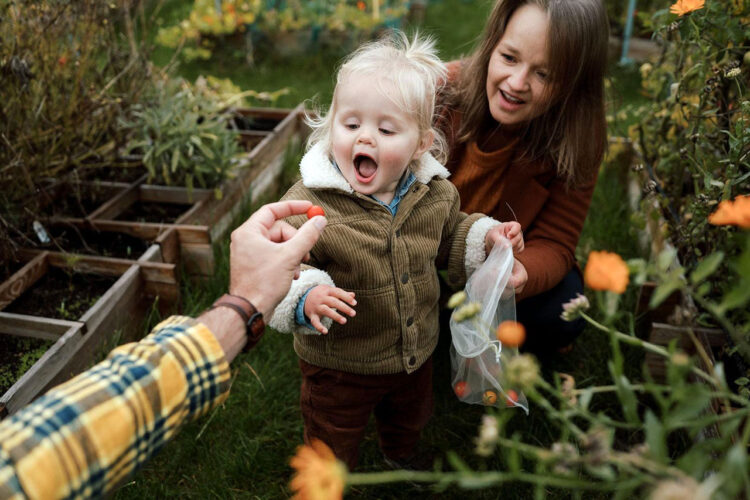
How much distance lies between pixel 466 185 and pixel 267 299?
41.5 inches

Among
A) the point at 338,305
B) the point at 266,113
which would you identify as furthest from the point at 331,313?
the point at 266,113

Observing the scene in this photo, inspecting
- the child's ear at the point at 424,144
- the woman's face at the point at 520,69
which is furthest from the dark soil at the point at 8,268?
the woman's face at the point at 520,69

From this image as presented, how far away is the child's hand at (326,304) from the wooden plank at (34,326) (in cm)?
100

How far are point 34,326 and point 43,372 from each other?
0.26 m

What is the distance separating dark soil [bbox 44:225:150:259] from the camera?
8.29 feet

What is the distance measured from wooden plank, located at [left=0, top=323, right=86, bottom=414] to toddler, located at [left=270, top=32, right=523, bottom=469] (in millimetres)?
755

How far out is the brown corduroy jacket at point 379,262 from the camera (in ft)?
4.91

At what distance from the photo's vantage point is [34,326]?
2.00 metres

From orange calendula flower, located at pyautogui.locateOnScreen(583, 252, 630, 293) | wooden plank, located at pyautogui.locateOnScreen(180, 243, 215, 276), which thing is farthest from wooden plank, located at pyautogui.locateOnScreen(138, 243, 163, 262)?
orange calendula flower, located at pyautogui.locateOnScreen(583, 252, 630, 293)

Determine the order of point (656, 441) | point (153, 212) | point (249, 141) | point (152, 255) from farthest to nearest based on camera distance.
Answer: point (249, 141), point (153, 212), point (152, 255), point (656, 441)

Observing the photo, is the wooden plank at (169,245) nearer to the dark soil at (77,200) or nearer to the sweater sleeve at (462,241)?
the dark soil at (77,200)

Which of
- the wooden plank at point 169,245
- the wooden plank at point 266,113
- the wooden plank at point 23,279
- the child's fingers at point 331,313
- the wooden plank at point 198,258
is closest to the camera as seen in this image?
the child's fingers at point 331,313

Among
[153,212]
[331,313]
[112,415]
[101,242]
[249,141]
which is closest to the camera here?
[112,415]

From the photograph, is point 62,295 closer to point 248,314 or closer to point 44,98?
point 44,98
